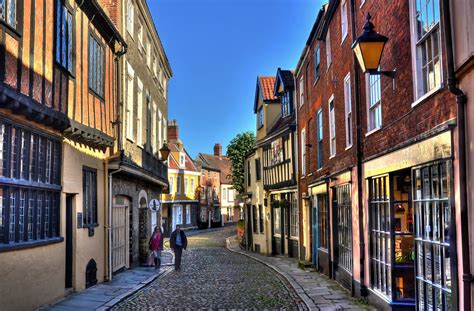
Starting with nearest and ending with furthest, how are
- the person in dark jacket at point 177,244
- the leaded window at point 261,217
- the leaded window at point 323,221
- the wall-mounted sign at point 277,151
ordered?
the leaded window at point 323,221
the person in dark jacket at point 177,244
the wall-mounted sign at point 277,151
the leaded window at point 261,217

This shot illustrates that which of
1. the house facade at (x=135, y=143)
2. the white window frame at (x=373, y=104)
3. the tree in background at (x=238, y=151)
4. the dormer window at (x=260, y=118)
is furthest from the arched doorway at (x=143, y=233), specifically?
the tree in background at (x=238, y=151)

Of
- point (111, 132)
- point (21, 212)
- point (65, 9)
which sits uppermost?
point (65, 9)

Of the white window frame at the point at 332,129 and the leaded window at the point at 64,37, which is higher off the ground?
the leaded window at the point at 64,37

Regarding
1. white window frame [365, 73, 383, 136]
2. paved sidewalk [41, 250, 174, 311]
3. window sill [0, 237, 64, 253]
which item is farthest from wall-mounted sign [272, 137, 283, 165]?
window sill [0, 237, 64, 253]

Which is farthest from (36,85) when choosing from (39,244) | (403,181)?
(403,181)

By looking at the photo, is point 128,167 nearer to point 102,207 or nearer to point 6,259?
point 102,207

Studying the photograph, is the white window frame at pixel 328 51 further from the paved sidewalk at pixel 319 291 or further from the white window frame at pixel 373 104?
the paved sidewalk at pixel 319 291

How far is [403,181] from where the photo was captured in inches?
366

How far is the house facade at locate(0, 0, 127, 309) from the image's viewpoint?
8.48 metres

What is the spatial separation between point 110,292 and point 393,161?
304 inches

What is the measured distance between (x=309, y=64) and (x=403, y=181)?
1140cm

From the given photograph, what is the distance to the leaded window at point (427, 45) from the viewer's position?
6719 millimetres

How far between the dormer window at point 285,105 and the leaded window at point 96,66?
13.2 m

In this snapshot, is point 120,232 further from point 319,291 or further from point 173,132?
point 173,132
